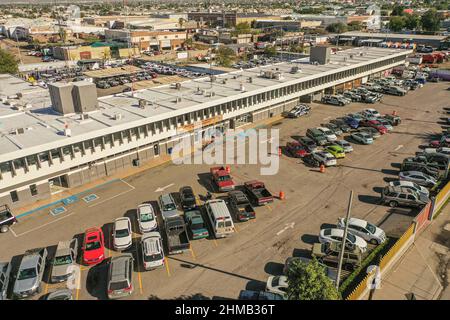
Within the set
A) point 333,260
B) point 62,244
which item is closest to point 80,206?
point 62,244

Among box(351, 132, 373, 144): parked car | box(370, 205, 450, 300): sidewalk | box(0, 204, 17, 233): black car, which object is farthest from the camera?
box(351, 132, 373, 144): parked car

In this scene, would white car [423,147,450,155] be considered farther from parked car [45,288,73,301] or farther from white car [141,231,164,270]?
parked car [45,288,73,301]

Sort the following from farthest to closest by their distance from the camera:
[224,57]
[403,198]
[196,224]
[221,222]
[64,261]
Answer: [224,57]
[403,198]
[196,224]
[221,222]
[64,261]

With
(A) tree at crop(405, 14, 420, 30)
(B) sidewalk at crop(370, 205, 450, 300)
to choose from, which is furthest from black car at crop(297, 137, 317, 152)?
(A) tree at crop(405, 14, 420, 30)

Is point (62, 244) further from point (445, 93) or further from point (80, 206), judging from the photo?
point (445, 93)

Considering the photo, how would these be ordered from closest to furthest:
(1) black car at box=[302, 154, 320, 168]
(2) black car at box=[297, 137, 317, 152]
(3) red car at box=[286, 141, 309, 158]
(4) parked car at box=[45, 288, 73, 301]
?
(4) parked car at box=[45, 288, 73, 301] → (1) black car at box=[302, 154, 320, 168] → (3) red car at box=[286, 141, 309, 158] → (2) black car at box=[297, 137, 317, 152]

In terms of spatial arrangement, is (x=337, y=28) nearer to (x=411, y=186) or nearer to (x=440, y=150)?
(x=440, y=150)

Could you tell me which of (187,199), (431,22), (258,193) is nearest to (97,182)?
(187,199)
